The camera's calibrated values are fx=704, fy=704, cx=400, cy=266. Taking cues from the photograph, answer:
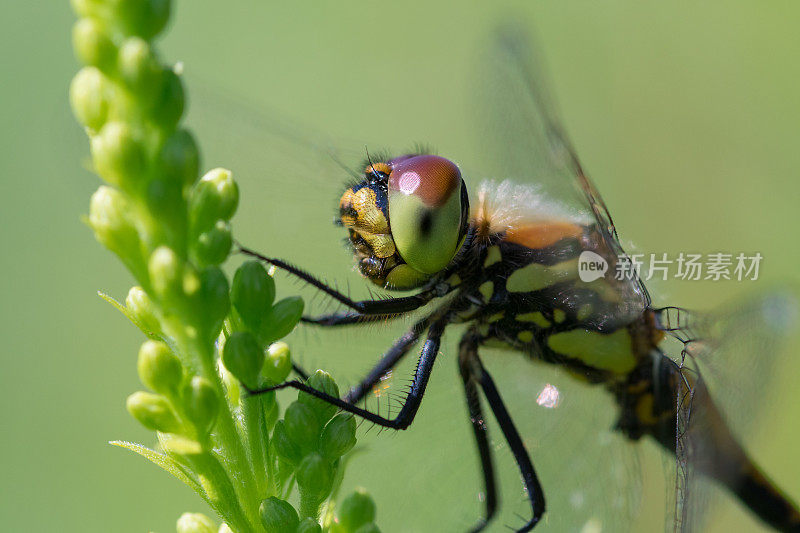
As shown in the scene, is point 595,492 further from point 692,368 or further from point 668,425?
point 692,368

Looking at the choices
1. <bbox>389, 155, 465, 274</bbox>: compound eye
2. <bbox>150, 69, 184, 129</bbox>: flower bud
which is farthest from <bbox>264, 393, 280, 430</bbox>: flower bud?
<bbox>389, 155, 465, 274</bbox>: compound eye

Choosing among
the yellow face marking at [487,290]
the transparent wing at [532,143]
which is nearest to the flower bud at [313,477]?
the yellow face marking at [487,290]

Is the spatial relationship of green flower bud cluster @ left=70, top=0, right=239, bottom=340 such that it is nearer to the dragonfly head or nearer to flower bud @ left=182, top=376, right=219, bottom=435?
flower bud @ left=182, top=376, right=219, bottom=435

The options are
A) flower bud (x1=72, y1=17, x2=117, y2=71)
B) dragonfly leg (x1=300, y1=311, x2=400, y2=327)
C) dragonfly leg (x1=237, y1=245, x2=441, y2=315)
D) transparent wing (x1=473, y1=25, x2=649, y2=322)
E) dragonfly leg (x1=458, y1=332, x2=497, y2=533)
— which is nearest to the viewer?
flower bud (x1=72, y1=17, x2=117, y2=71)

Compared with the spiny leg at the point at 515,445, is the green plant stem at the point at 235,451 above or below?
below

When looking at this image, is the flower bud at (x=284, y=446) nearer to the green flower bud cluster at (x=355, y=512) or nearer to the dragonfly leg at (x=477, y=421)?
the green flower bud cluster at (x=355, y=512)
